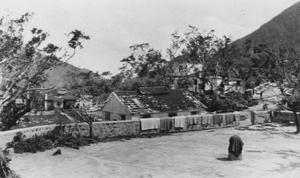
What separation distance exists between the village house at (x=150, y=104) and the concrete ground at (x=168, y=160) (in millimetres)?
6048

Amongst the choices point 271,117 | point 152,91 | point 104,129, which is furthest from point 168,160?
point 271,117

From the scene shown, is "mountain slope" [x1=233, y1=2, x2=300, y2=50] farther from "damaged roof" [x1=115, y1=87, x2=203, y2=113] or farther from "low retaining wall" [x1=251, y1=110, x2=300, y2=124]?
"damaged roof" [x1=115, y1=87, x2=203, y2=113]

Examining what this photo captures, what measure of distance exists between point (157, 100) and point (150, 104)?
1.36 meters

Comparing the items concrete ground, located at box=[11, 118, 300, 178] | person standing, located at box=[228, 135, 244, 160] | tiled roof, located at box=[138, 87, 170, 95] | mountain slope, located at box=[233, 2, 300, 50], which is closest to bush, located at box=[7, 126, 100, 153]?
concrete ground, located at box=[11, 118, 300, 178]

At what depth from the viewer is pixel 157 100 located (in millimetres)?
33469

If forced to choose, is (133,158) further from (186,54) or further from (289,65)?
(186,54)

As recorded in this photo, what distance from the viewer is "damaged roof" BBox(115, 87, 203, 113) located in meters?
31.6

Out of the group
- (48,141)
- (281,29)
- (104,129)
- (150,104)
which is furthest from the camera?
(281,29)

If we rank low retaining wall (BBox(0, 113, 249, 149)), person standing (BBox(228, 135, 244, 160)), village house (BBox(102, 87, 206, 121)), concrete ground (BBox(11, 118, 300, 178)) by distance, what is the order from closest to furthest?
concrete ground (BBox(11, 118, 300, 178)), person standing (BBox(228, 135, 244, 160)), low retaining wall (BBox(0, 113, 249, 149)), village house (BBox(102, 87, 206, 121))

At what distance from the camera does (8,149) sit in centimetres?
1828

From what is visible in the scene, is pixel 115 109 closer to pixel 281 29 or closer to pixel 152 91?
pixel 152 91

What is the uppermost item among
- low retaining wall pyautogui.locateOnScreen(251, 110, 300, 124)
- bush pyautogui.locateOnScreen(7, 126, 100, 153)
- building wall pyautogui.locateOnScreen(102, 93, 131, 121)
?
building wall pyautogui.locateOnScreen(102, 93, 131, 121)

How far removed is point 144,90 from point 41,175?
20.6 meters

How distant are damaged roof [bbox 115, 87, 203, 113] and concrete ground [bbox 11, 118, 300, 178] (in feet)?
21.6
